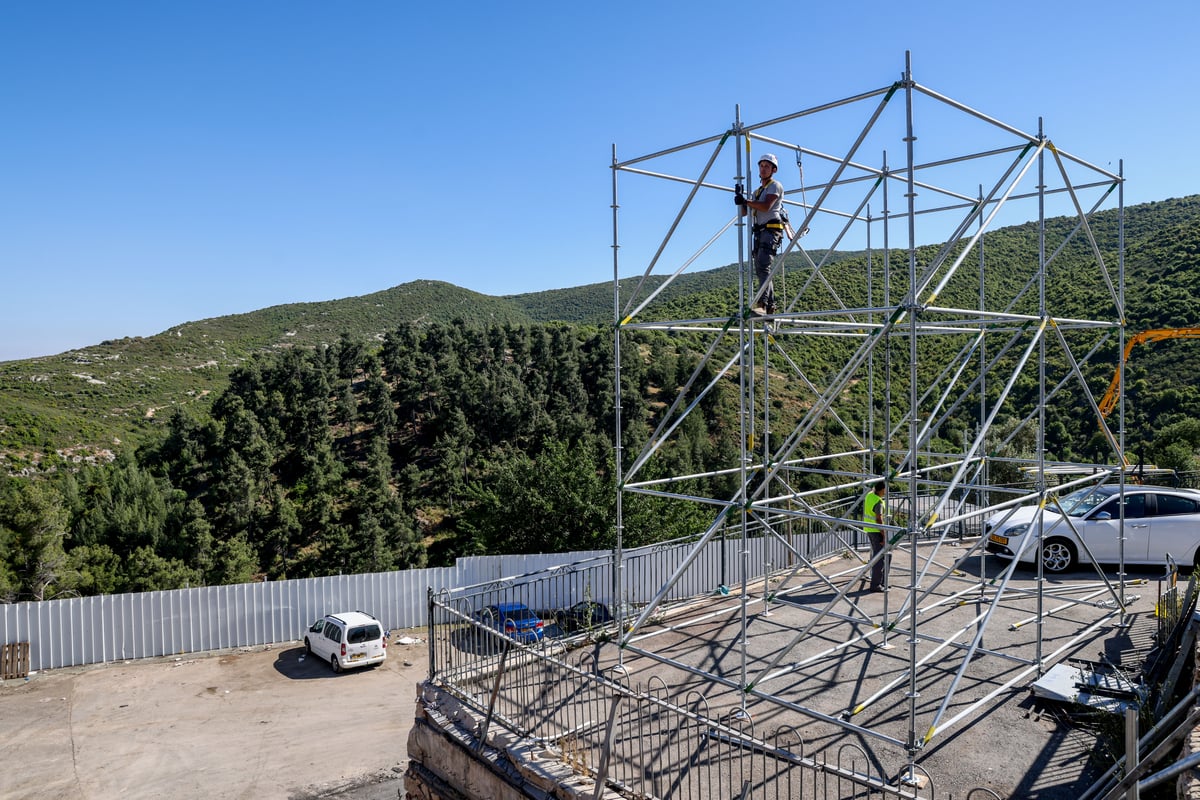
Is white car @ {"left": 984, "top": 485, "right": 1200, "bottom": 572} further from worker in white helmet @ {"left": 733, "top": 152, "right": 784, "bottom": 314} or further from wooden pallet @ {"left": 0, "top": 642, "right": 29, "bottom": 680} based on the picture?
wooden pallet @ {"left": 0, "top": 642, "right": 29, "bottom": 680}

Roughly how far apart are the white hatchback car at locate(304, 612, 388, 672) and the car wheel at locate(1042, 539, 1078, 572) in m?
12.6

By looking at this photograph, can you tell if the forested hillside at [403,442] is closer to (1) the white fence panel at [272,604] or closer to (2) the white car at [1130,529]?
(1) the white fence panel at [272,604]

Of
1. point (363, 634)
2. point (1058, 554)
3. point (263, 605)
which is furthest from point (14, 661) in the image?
point (1058, 554)

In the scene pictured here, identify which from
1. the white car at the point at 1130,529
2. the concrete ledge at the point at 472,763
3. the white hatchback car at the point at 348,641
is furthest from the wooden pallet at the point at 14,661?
the white car at the point at 1130,529

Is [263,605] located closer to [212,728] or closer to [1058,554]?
[212,728]

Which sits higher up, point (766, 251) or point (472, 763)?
point (766, 251)

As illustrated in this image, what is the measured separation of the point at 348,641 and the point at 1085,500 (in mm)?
13633

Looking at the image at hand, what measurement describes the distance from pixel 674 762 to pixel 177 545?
28.6m

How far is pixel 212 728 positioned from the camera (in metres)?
13.9

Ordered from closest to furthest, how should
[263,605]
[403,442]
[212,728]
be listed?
[212,728] → [263,605] → [403,442]

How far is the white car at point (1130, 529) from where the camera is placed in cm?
1107

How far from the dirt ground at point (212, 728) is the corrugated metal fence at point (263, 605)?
40cm

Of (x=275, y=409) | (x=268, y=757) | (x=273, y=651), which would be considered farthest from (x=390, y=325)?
(x=268, y=757)

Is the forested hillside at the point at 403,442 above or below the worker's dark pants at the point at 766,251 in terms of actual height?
below
